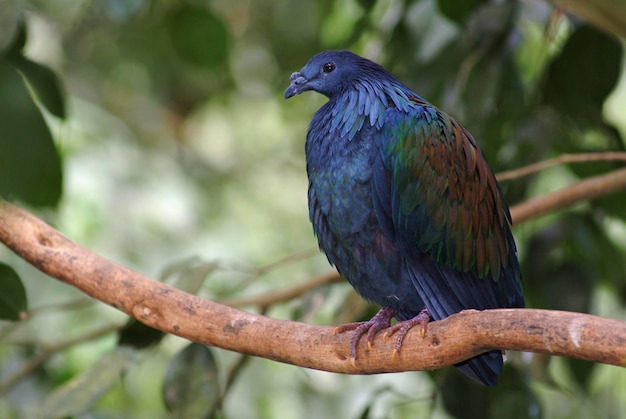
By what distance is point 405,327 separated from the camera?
2555 mm

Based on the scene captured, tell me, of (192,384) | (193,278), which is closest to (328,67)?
(193,278)

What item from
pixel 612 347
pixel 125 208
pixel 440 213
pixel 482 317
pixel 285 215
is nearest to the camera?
pixel 612 347

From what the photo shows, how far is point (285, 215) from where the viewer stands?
7512mm

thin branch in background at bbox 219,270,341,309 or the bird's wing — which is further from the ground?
the bird's wing

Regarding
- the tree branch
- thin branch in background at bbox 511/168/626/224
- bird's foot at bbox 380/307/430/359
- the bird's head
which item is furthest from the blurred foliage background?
bird's foot at bbox 380/307/430/359

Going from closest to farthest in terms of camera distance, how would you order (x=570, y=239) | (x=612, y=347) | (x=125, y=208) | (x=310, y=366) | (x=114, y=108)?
(x=612, y=347) → (x=310, y=366) → (x=570, y=239) → (x=125, y=208) → (x=114, y=108)

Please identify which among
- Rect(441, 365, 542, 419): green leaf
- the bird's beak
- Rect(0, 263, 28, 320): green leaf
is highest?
the bird's beak

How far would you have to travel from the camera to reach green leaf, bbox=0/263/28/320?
2.69 m

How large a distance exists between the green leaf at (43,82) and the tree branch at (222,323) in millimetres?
558

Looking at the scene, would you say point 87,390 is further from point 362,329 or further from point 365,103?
point 365,103

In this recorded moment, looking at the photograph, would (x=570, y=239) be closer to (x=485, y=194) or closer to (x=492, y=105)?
(x=492, y=105)

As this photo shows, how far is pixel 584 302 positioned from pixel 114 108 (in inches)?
224

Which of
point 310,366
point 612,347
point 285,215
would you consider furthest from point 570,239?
point 285,215

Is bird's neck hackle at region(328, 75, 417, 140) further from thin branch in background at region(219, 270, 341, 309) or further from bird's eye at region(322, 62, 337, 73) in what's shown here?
thin branch in background at region(219, 270, 341, 309)
